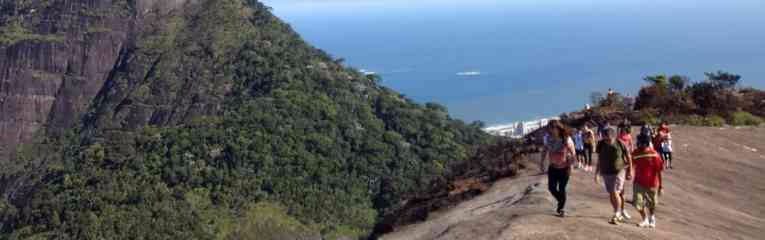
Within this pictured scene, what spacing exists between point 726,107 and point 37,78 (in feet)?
Result: 263

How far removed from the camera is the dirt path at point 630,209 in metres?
10.5

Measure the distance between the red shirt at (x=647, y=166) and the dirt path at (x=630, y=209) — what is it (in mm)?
680

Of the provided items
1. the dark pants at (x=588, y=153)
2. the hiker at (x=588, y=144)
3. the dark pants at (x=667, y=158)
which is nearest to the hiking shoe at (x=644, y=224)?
the hiker at (x=588, y=144)

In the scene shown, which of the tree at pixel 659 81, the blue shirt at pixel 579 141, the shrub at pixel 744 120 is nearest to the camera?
the blue shirt at pixel 579 141

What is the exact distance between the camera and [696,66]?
141 meters

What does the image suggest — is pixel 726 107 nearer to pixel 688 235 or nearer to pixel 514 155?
pixel 514 155

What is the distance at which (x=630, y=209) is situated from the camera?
40.1 feet

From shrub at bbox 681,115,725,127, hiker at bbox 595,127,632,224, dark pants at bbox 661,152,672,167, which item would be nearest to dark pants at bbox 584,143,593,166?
dark pants at bbox 661,152,672,167

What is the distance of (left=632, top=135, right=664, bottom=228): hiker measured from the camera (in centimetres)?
1030

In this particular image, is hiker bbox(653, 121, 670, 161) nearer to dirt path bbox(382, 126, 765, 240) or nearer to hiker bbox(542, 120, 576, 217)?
dirt path bbox(382, 126, 765, 240)

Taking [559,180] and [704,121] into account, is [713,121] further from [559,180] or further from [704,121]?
[559,180]

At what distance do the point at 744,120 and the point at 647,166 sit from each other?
2075 cm

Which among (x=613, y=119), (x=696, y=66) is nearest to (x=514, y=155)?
(x=613, y=119)

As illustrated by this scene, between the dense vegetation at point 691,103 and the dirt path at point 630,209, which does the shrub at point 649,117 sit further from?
the dirt path at point 630,209
